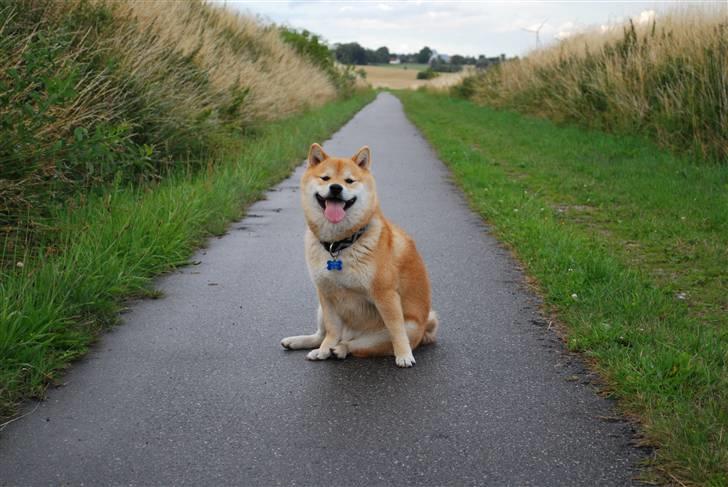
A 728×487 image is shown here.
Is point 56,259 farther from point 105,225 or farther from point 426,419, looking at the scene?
point 426,419

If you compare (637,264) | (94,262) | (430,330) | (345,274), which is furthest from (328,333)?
(637,264)

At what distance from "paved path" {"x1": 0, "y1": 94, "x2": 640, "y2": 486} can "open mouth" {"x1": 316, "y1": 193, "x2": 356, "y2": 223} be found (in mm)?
928

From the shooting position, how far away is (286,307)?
5926 mm

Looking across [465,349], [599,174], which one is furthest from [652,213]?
[465,349]

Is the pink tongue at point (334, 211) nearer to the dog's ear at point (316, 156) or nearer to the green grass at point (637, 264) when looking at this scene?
the dog's ear at point (316, 156)

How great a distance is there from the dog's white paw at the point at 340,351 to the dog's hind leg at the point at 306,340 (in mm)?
223

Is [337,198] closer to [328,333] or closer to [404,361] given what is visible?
[328,333]

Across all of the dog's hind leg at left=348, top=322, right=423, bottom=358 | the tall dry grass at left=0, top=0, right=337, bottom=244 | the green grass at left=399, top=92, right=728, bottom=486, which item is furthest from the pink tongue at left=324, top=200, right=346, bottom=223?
the tall dry grass at left=0, top=0, right=337, bottom=244

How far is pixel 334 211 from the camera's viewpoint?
15.6 ft

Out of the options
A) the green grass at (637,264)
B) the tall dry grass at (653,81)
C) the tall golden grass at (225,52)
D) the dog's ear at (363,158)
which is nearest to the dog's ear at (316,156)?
the dog's ear at (363,158)

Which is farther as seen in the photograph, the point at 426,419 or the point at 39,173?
the point at 39,173

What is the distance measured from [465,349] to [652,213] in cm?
502

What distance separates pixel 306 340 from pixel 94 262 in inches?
79.4

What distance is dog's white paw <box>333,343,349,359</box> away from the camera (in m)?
4.79
